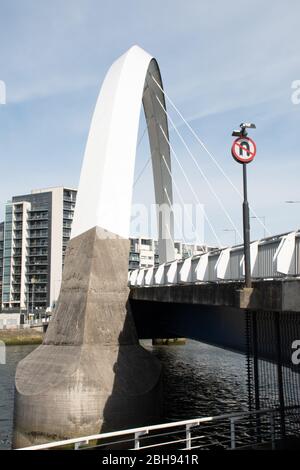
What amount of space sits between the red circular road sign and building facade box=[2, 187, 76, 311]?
10067cm

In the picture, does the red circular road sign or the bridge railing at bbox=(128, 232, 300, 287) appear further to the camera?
the red circular road sign

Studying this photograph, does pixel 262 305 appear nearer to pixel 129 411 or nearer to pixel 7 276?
pixel 129 411

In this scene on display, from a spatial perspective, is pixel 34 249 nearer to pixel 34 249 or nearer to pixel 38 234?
pixel 34 249

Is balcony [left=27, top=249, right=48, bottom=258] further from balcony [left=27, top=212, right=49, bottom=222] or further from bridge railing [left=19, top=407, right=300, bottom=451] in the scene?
bridge railing [left=19, top=407, right=300, bottom=451]

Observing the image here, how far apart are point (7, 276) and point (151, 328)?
85522mm

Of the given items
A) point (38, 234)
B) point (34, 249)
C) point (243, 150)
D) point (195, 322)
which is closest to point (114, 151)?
point (195, 322)

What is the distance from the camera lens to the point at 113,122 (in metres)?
28.8

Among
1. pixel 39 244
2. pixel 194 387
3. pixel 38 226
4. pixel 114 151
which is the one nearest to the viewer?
pixel 114 151

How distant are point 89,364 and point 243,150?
42.4ft

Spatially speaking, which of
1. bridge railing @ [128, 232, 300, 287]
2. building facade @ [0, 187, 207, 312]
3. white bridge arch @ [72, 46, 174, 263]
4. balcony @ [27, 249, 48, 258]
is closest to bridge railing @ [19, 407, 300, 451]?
bridge railing @ [128, 232, 300, 287]

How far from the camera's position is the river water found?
2617cm

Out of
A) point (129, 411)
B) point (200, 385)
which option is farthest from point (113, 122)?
point (200, 385)

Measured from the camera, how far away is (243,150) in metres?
A: 11.6

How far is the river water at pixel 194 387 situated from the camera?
85.9 feet
